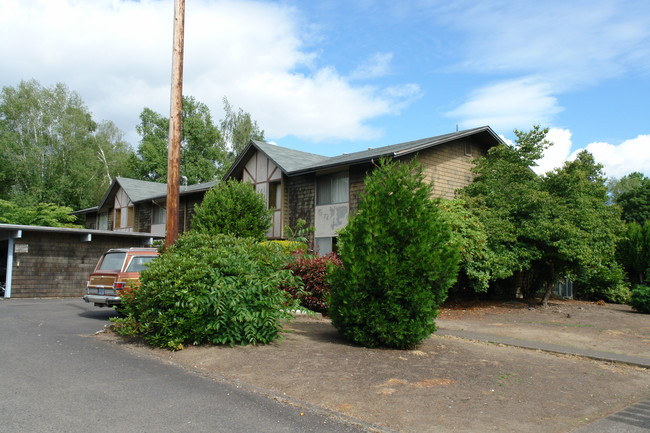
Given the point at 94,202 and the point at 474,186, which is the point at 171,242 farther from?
the point at 94,202

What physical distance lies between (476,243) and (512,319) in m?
2.56

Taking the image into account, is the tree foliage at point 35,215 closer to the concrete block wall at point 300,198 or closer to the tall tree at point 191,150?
the tall tree at point 191,150

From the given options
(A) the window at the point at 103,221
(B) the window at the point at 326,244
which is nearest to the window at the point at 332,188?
(B) the window at the point at 326,244

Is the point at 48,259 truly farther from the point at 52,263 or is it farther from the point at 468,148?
the point at 468,148

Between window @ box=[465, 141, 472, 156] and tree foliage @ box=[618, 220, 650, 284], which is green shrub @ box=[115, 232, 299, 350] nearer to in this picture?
window @ box=[465, 141, 472, 156]

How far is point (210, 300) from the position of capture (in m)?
8.37

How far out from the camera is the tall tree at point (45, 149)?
42094 mm

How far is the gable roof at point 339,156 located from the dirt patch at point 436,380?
934 cm

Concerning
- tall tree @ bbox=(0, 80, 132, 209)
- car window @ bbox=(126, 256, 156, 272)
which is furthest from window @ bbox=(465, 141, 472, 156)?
tall tree @ bbox=(0, 80, 132, 209)

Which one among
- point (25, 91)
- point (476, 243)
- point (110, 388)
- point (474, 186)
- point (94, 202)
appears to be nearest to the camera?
point (110, 388)

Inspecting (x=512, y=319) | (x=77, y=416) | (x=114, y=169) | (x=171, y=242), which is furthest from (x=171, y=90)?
(x=114, y=169)

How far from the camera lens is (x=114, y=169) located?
49.7 metres

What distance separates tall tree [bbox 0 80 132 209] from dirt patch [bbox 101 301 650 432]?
38369 mm

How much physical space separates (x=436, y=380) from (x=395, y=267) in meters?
2.16
